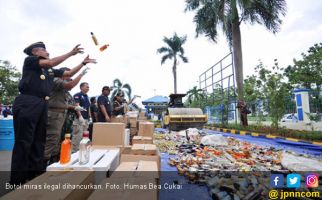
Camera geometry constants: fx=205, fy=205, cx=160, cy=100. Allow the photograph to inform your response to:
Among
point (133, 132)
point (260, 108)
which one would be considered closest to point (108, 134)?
point (133, 132)

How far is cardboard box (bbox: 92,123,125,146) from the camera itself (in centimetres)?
279

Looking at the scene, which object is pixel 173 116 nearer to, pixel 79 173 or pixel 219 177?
pixel 219 177

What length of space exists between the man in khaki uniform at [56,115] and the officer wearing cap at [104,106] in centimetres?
173

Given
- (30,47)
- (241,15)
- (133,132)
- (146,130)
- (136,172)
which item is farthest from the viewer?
(241,15)

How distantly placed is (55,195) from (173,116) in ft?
28.6

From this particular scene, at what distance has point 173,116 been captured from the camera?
9648 millimetres

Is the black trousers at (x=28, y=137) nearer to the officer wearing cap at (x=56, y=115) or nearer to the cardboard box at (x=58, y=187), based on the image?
the officer wearing cap at (x=56, y=115)

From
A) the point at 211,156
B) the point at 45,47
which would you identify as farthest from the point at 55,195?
the point at 211,156

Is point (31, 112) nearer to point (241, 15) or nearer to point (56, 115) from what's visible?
point (56, 115)

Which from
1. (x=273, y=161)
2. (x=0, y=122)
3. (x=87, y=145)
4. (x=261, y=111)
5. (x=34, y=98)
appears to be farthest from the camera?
(x=261, y=111)

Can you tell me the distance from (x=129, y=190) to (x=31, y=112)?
1656 millimetres

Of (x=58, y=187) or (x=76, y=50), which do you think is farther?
(x=76, y=50)

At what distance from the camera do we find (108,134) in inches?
111

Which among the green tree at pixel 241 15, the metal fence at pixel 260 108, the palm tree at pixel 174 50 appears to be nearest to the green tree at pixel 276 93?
the metal fence at pixel 260 108
